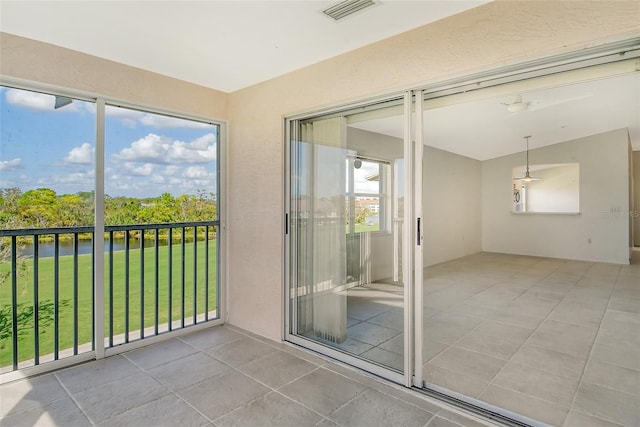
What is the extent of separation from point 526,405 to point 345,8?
268 centimetres

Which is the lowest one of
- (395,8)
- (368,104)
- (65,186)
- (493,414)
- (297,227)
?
(493,414)

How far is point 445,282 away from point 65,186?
515 cm

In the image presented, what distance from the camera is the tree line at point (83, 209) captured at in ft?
8.21

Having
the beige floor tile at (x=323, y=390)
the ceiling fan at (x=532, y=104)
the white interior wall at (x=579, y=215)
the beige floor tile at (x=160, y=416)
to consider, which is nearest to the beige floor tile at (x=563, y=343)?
the beige floor tile at (x=323, y=390)

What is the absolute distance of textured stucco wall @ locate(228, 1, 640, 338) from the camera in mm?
1733

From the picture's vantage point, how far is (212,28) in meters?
2.29

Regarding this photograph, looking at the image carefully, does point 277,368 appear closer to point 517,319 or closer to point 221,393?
point 221,393

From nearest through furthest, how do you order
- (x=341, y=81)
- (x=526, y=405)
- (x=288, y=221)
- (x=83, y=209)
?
(x=526, y=405)
(x=341, y=81)
(x=83, y=209)
(x=288, y=221)

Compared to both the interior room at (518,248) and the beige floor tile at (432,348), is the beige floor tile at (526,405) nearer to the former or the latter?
the interior room at (518,248)

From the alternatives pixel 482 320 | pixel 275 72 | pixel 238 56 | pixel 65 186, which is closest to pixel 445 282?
pixel 482 320

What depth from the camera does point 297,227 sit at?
317 centimetres

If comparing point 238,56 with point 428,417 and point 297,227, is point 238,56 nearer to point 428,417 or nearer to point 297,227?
point 297,227

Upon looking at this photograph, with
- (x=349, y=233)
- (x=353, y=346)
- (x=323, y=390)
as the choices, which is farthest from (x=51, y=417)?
(x=349, y=233)

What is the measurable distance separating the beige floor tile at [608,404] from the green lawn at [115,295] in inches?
128
